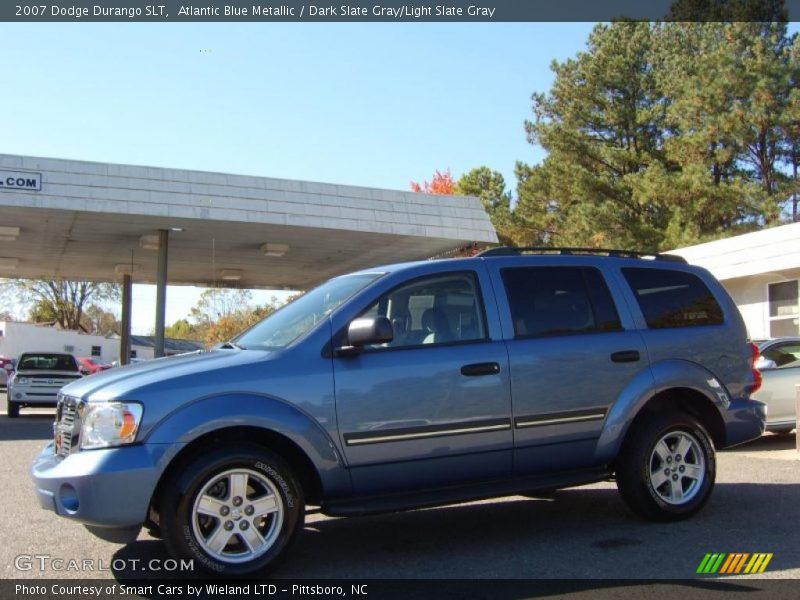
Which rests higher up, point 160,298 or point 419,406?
point 160,298

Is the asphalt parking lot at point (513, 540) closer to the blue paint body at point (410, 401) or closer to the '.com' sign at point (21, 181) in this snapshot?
the blue paint body at point (410, 401)

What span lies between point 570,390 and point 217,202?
14.1 meters

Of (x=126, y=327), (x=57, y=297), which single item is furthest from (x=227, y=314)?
(x=57, y=297)

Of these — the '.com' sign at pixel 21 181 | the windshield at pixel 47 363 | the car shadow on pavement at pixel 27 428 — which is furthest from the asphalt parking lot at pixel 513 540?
the windshield at pixel 47 363

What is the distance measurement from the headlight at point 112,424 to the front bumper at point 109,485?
0.05m

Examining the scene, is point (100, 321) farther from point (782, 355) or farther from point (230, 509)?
point (230, 509)

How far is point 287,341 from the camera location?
18.5 ft

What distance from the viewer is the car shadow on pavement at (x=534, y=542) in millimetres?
5258

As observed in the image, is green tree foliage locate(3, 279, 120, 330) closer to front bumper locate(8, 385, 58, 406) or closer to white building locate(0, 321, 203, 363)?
white building locate(0, 321, 203, 363)

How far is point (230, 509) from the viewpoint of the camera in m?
5.01

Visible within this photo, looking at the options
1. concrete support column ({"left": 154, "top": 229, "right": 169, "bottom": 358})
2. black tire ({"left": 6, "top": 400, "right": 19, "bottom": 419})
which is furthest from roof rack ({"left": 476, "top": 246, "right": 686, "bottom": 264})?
concrete support column ({"left": 154, "top": 229, "right": 169, "bottom": 358})

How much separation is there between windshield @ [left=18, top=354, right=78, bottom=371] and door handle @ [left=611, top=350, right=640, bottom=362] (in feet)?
54.2

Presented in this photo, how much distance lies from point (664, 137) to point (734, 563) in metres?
32.5

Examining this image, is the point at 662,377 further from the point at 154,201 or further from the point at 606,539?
the point at 154,201
